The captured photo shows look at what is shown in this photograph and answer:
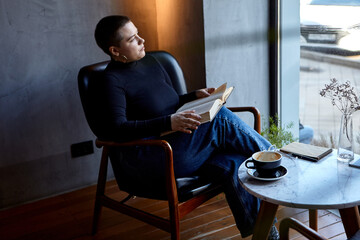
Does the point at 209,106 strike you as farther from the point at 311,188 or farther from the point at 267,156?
the point at 311,188

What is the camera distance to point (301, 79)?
2436 mm

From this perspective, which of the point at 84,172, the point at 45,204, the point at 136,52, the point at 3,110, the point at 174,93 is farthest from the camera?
the point at 84,172

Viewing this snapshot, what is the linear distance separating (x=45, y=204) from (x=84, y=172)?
1.05ft

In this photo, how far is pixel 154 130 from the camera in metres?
1.77

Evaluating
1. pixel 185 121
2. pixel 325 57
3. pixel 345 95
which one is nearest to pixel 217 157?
pixel 185 121

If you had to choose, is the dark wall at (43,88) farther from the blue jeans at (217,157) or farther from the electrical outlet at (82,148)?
the blue jeans at (217,157)

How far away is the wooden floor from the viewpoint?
6.77 feet

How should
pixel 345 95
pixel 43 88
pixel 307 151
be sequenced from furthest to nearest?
pixel 43 88, pixel 307 151, pixel 345 95

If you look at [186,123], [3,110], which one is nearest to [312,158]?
[186,123]

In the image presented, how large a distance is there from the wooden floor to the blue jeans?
0.42m

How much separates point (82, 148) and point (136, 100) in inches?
35.1

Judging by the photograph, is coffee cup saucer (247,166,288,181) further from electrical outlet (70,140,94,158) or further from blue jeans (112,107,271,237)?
electrical outlet (70,140,94,158)

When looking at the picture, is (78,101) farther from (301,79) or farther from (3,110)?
(301,79)

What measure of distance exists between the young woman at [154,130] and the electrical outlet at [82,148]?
2.53 feet
